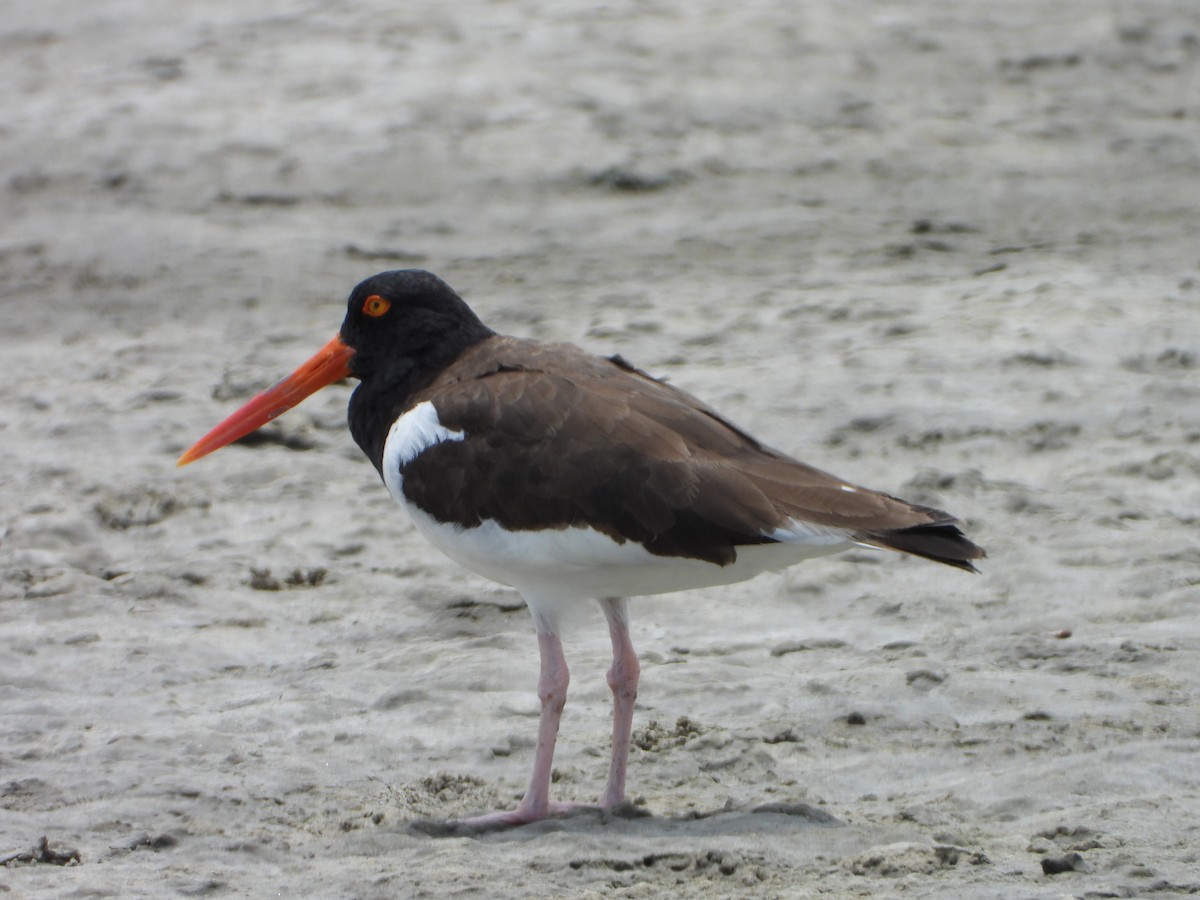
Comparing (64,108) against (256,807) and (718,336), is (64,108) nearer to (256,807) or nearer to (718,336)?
(718,336)

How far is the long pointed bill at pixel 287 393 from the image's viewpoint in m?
5.98

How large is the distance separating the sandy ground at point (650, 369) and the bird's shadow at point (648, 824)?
3 cm

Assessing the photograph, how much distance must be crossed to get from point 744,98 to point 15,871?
27.5 ft

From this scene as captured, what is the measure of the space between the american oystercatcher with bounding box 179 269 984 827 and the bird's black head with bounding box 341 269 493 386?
0.20 m

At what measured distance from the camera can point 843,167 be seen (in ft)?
36.0

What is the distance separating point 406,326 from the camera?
226 inches

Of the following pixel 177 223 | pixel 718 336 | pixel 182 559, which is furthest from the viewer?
pixel 177 223

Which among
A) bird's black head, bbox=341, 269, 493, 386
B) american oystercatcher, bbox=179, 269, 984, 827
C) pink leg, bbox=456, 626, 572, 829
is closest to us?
american oystercatcher, bbox=179, 269, 984, 827

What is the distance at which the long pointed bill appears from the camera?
5.98m

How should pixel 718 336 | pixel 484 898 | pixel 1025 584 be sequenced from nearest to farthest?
pixel 484 898 → pixel 1025 584 → pixel 718 336

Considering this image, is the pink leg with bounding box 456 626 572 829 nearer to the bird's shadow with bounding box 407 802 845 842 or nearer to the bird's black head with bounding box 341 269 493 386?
the bird's shadow with bounding box 407 802 845 842

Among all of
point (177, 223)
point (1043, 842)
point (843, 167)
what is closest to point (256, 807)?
point (1043, 842)

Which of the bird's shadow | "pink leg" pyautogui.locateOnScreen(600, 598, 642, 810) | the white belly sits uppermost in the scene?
the white belly

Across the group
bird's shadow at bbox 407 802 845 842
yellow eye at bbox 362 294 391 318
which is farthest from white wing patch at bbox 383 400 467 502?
bird's shadow at bbox 407 802 845 842
